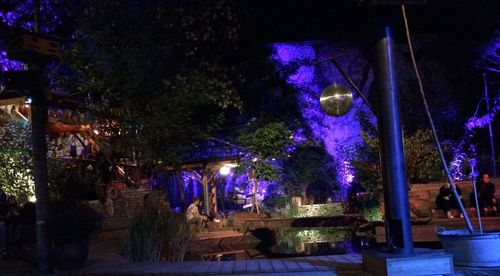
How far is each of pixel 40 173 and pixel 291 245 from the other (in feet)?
26.8

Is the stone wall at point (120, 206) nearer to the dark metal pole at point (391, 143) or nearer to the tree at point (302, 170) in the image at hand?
the tree at point (302, 170)

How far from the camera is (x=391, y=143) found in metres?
5.50

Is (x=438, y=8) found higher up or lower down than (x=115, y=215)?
higher up

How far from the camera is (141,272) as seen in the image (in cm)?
679

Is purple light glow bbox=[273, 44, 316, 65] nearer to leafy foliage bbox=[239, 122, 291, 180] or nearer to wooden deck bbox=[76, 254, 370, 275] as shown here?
leafy foliage bbox=[239, 122, 291, 180]

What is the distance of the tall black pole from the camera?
7473mm

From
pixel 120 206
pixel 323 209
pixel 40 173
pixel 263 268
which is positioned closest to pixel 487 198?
pixel 323 209

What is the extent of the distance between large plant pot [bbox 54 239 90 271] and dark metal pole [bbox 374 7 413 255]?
4.73 m

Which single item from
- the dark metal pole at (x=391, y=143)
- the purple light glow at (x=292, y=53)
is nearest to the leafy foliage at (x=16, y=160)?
the dark metal pole at (x=391, y=143)

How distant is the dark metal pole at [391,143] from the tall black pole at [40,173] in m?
4.90

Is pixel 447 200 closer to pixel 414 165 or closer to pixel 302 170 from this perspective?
pixel 414 165

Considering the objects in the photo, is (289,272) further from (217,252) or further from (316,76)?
(316,76)

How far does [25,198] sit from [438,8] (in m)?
19.4

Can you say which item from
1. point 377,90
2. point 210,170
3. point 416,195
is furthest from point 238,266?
point 210,170
